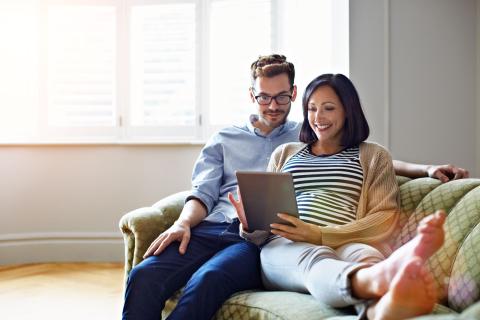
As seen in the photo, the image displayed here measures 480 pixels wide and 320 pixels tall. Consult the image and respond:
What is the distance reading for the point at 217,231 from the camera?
182 centimetres

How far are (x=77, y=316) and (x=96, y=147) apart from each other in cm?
135

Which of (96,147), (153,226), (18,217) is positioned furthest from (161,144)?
(153,226)

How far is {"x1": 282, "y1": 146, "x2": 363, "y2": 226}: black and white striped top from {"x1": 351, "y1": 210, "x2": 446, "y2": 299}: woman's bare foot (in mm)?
455

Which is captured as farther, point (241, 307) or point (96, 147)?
point (96, 147)

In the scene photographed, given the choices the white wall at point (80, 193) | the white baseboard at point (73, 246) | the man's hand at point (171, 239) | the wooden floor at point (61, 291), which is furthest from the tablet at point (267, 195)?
the white baseboard at point (73, 246)

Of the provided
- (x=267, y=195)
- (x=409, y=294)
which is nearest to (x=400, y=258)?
(x=409, y=294)

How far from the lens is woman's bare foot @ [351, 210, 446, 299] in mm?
1018

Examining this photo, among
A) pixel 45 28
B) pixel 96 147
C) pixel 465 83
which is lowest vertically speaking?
pixel 96 147

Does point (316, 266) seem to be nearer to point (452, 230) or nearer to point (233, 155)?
point (452, 230)

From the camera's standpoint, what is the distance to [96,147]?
3570 millimetres

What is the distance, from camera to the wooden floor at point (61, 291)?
2.54m

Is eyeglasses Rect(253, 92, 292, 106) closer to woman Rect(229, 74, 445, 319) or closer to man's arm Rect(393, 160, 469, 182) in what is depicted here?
woman Rect(229, 74, 445, 319)

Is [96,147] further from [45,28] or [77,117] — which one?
[45,28]

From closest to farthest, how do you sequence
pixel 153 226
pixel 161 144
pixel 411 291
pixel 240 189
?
pixel 411 291, pixel 240 189, pixel 153 226, pixel 161 144
